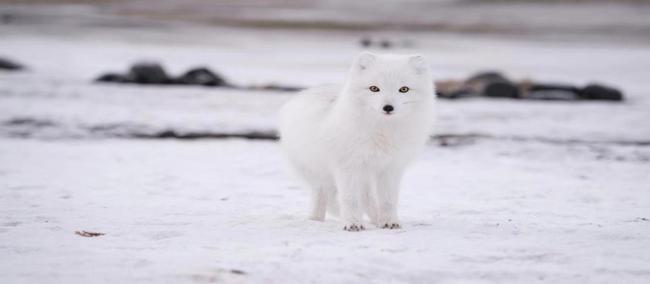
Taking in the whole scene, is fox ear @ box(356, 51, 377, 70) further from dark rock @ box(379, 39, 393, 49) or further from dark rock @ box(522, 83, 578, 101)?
dark rock @ box(379, 39, 393, 49)

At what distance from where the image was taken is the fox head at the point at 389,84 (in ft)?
16.7

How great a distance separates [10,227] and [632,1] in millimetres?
83543

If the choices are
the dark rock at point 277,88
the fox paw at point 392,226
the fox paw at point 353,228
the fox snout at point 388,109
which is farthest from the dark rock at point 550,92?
the fox snout at point 388,109

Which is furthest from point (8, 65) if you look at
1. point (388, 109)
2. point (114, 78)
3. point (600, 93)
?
point (388, 109)

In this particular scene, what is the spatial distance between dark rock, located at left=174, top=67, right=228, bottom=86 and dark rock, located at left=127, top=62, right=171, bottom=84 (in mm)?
458

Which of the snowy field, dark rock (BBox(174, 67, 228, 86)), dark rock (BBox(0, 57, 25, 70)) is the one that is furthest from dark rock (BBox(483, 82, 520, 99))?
dark rock (BBox(0, 57, 25, 70))

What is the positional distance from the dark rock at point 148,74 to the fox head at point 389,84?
16.1 meters

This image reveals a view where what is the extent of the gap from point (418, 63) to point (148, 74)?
54.2 feet

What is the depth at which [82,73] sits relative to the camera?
2292 centimetres

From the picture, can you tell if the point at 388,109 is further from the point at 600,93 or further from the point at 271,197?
the point at 600,93

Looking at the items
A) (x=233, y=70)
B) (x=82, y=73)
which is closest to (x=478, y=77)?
(x=233, y=70)

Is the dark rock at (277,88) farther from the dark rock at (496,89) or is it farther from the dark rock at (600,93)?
the dark rock at (600,93)

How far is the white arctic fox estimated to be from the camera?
517 centimetres

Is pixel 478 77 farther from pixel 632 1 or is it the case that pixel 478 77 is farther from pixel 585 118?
pixel 632 1
